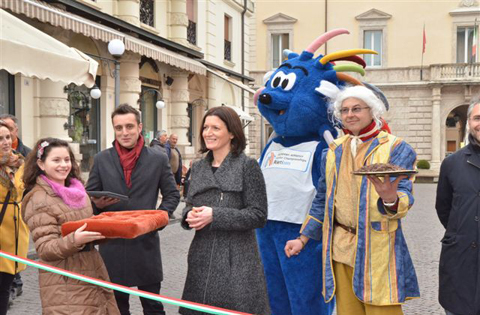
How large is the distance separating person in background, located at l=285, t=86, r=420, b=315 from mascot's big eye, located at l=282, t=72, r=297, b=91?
1083 millimetres

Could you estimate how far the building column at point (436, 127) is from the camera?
26.4 metres

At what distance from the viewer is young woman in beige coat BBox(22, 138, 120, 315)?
292cm

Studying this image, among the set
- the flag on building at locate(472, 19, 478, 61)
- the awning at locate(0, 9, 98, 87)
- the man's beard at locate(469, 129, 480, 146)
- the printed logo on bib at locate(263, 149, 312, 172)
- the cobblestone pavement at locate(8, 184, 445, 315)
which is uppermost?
the flag on building at locate(472, 19, 478, 61)

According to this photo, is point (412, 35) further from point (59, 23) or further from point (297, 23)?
point (59, 23)

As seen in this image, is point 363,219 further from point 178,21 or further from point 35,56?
point 178,21

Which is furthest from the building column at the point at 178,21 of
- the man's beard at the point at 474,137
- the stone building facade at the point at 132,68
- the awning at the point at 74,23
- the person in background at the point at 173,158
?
the man's beard at the point at 474,137

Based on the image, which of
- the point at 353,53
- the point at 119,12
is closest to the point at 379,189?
the point at 353,53

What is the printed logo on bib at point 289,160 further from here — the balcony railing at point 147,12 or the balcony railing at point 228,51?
the balcony railing at point 228,51

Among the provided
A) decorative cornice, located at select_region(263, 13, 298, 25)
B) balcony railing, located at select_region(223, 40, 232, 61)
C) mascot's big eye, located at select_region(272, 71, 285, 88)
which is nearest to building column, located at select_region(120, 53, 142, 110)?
balcony railing, located at select_region(223, 40, 232, 61)

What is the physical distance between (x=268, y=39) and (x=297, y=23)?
5.51 ft

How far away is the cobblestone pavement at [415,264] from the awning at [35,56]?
2.28m

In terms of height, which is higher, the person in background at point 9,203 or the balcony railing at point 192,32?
the balcony railing at point 192,32

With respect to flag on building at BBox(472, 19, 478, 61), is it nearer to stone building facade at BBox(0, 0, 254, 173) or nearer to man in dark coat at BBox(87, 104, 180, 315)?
stone building facade at BBox(0, 0, 254, 173)

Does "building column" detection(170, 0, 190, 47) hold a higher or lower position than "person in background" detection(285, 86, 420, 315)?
higher
